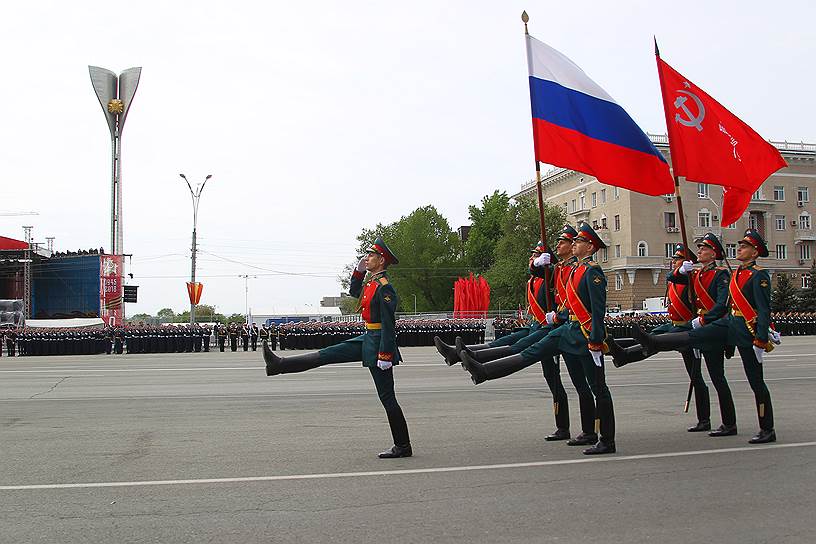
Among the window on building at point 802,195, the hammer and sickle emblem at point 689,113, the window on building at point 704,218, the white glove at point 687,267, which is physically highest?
the window on building at point 802,195

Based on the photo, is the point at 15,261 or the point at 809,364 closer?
the point at 809,364

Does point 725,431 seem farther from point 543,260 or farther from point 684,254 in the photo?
point 543,260

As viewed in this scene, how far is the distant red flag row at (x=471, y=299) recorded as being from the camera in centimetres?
5444

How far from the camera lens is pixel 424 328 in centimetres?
3744

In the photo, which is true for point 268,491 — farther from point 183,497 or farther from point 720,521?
point 720,521

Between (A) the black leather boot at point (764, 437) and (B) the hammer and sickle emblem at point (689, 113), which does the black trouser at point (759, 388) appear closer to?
(A) the black leather boot at point (764, 437)

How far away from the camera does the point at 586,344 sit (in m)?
7.76

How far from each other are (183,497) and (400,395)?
7.76 m

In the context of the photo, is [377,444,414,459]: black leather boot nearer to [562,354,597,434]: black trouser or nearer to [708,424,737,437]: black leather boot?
[562,354,597,434]: black trouser

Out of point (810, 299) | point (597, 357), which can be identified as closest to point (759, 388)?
point (597, 357)

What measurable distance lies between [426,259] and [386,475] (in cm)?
8736

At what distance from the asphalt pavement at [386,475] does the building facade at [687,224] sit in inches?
2282

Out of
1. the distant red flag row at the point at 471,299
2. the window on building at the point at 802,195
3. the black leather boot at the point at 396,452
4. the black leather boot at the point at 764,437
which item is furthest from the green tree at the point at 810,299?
the black leather boot at the point at 396,452

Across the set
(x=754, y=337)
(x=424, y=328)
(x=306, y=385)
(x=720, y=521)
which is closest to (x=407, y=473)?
(x=720, y=521)
